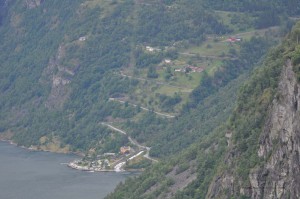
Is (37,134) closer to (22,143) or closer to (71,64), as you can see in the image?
(22,143)

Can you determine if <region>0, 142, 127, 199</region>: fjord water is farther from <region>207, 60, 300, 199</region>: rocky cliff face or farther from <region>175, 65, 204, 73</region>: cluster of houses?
<region>207, 60, 300, 199</region>: rocky cliff face

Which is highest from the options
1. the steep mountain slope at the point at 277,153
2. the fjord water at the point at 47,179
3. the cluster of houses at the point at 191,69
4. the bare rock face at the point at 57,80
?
the steep mountain slope at the point at 277,153

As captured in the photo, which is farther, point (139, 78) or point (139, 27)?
point (139, 27)

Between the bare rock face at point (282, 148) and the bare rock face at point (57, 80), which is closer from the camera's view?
the bare rock face at point (282, 148)

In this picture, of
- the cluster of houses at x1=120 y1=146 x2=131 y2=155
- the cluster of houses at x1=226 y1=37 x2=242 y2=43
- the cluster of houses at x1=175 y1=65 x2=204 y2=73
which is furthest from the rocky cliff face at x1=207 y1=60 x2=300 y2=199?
the cluster of houses at x1=226 y1=37 x2=242 y2=43

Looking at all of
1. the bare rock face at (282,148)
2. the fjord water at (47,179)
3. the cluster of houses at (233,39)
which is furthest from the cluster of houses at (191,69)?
the bare rock face at (282,148)

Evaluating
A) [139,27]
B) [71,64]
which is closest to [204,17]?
[139,27]

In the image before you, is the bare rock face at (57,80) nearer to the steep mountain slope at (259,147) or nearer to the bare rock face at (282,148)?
the steep mountain slope at (259,147)
